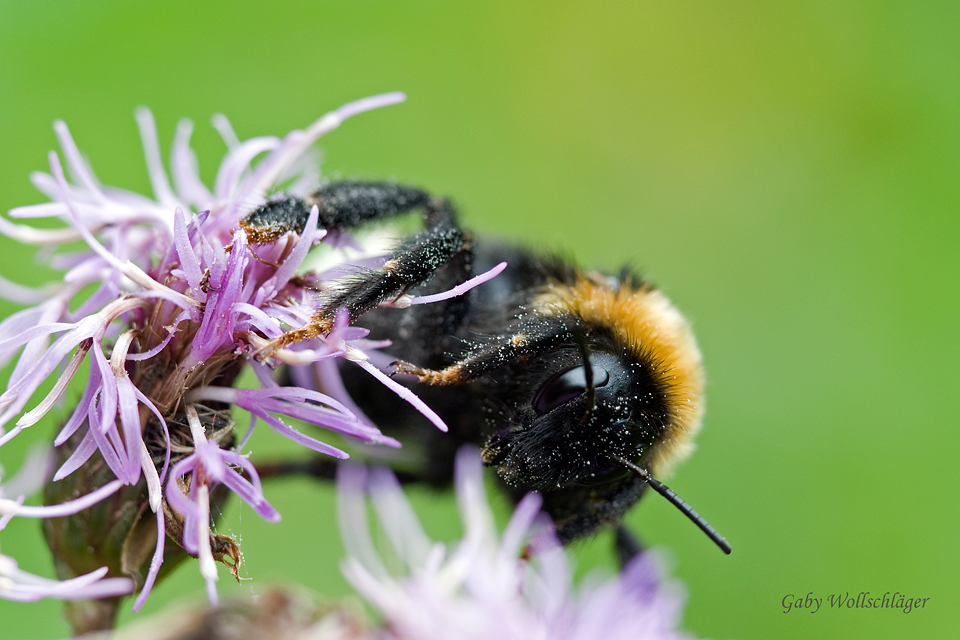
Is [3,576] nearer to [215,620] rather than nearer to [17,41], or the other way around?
[215,620]

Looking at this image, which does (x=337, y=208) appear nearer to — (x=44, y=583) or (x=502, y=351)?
(x=502, y=351)

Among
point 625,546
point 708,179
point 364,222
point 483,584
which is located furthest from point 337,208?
point 708,179

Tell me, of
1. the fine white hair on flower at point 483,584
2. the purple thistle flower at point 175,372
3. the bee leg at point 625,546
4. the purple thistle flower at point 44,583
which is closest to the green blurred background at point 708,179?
the fine white hair on flower at point 483,584

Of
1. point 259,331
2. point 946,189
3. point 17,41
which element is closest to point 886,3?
point 946,189

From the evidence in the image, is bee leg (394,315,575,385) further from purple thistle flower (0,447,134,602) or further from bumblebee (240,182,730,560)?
purple thistle flower (0,447,134,602)

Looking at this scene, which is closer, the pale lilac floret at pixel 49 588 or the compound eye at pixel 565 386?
the pale lilac floret at pixel 49 588

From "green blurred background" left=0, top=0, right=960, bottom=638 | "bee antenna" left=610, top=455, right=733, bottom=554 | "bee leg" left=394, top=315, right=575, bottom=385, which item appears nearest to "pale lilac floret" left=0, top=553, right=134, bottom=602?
"bee leg" left=394, top=315, right=575, bottom=385

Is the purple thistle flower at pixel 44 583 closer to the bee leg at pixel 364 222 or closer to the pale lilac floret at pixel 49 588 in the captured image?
the pale lilac floret at pixel 49 588
